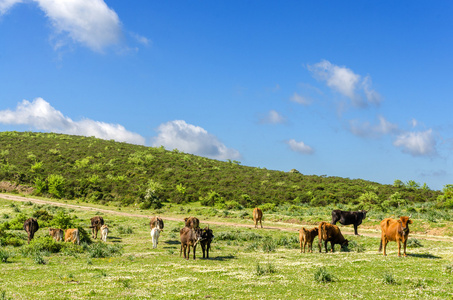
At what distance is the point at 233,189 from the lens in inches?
2798

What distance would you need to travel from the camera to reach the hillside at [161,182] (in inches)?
2464

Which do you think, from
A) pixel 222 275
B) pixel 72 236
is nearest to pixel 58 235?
pixel 72 236

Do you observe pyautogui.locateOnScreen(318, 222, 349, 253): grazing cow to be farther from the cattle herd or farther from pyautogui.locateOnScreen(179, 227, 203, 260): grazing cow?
pyautogui.locateOnScreen(179, 227, 203, 260): grazing cow

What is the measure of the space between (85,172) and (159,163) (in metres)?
19.2

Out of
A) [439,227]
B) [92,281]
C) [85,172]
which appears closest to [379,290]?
[92,281]

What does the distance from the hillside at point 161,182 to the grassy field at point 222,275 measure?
119 ft

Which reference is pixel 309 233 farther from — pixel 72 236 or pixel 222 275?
pixel 72 236

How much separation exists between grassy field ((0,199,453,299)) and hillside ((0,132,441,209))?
3622cm

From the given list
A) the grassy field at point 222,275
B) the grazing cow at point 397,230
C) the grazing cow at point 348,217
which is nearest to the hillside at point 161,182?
the grazing cow at point 348,217

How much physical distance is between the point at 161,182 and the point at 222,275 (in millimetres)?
60335

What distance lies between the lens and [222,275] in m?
15.1

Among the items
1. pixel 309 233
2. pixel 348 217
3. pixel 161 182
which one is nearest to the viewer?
pixel 309 233

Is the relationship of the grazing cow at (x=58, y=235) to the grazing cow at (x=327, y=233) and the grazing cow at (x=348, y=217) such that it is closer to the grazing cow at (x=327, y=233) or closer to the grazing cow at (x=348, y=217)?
the grazing cow at (x=327, y=233)

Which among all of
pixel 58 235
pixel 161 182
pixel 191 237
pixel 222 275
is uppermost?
pixel 161 182
